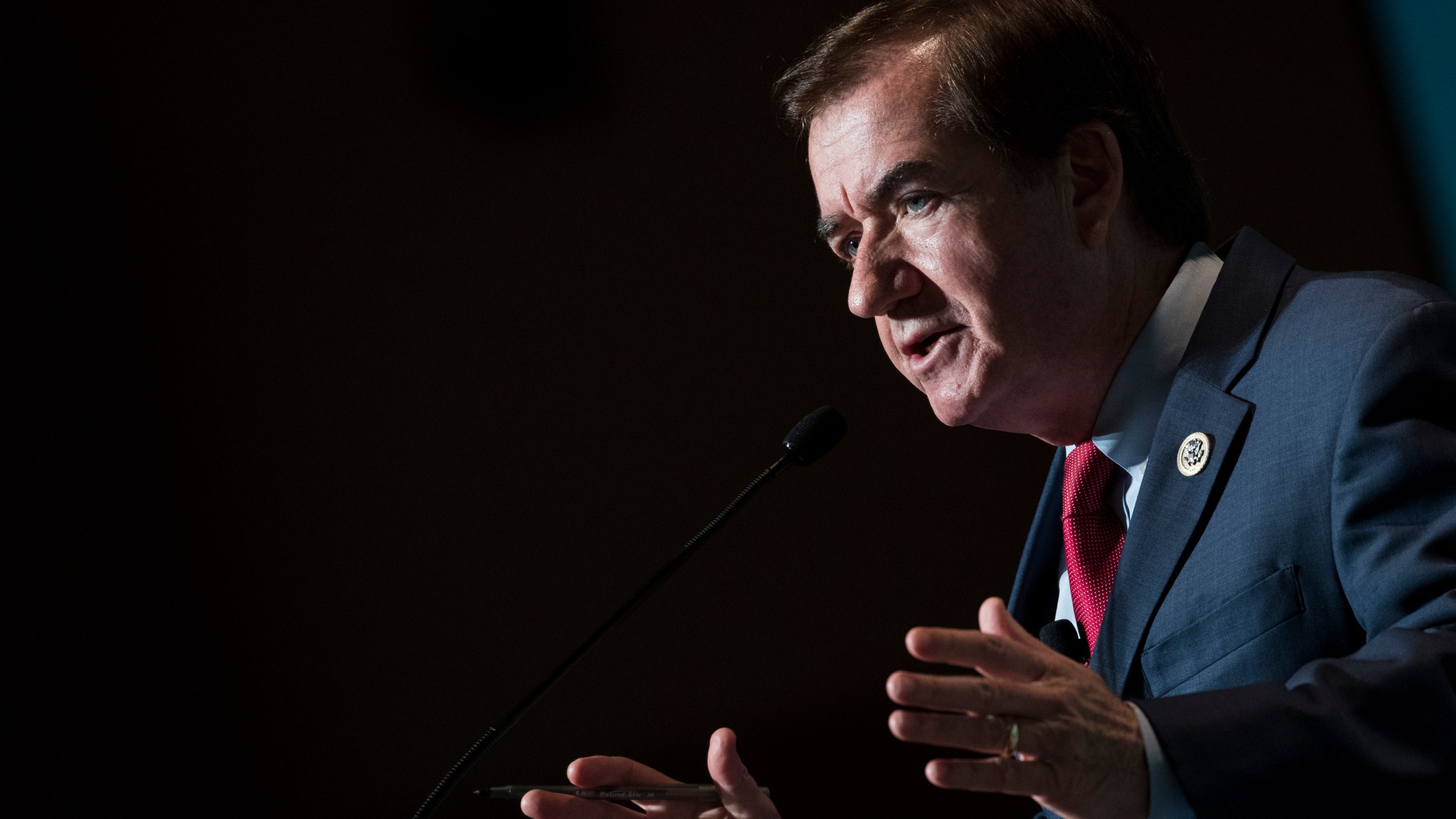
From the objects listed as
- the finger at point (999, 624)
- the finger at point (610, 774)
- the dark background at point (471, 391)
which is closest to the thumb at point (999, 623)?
the finger at point (999, 624)

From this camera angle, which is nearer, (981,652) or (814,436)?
(981,652)

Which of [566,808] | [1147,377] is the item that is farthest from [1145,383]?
[566,808]

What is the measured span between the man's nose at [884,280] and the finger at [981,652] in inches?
28.3

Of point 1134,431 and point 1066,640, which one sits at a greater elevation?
point 1134,431

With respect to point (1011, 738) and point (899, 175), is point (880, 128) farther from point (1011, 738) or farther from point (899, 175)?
point (1011, 738)

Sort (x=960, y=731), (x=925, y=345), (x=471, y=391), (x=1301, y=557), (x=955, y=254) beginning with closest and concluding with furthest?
(x=960, y=731)
(x=1301, y=557)
(x=955, y=254)
(x=925, y=345)
(x=471, y=391)

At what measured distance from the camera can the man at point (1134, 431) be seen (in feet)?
2.83

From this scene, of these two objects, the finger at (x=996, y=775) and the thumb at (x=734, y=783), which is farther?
the thumb at (x=734, y=783)

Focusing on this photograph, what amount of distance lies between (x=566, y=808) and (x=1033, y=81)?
3.51 ft

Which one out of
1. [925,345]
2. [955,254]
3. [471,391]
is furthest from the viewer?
[471,391]

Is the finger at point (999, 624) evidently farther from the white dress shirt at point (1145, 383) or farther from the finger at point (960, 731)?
the white dress shirt at point (1145, 383)

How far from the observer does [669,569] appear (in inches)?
58.4

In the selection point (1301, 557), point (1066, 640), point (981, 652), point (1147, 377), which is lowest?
point (1066, 640)

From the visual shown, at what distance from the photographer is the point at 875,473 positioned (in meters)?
2.75
